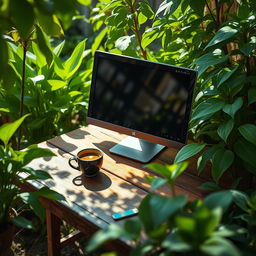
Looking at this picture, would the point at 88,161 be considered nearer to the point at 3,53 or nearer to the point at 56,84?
the point at 3,53

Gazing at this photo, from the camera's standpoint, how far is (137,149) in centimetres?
195

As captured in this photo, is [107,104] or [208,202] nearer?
[208,202]

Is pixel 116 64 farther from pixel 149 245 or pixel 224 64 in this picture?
pixel 149 245

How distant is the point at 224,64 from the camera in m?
1.69

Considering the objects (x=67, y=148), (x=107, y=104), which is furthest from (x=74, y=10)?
(x=67, y=148)

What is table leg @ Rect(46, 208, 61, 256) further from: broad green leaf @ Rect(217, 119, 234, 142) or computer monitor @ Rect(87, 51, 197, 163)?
broad green leaf @ Rect(217, 119, 234, 142)

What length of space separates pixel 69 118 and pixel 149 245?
170 cm

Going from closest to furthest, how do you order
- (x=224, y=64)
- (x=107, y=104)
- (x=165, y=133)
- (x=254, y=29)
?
(x=254, y=29) → (x=224, y=64) → (x=165, y=133) → (x=107, y=104)

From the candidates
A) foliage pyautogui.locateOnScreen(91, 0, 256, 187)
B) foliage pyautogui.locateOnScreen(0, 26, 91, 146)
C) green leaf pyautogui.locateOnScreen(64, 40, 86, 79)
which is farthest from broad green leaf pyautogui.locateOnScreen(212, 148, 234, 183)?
green leaf pyautogui.locateOnScreen(64, 40, 86, 79)

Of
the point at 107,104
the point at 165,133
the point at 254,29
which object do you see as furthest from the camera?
the point at 107,104

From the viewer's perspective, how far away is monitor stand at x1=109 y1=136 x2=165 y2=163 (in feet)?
6.22

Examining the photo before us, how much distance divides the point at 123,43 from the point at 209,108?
769mm

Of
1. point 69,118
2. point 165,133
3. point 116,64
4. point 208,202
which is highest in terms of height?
point 116,64

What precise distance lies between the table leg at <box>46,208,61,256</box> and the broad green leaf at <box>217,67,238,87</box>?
0.89m
